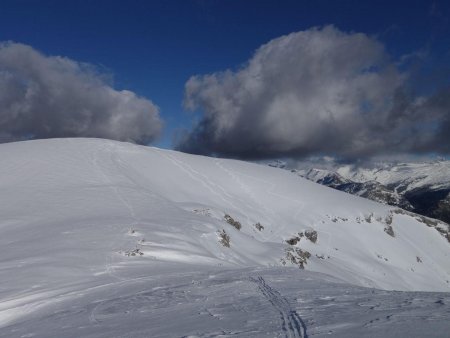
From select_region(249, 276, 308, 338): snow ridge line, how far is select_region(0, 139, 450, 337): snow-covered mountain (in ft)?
0.13

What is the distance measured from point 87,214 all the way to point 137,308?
2140 centimetres

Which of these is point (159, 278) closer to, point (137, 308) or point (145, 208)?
point (137, 308)

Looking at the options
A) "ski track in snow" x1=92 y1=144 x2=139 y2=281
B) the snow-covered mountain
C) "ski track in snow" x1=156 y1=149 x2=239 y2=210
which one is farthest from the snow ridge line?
"ski track in snow" x1=156 y1=149 x2=239 y2=210

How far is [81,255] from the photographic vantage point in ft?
66.3

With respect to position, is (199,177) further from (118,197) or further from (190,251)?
(190,251)

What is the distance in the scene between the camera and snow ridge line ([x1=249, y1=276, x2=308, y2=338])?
781 centimetres

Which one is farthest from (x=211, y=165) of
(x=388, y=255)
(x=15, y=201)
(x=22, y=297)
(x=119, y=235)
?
(x=22, y=297)

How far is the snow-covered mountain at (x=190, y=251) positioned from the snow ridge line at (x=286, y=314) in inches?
1.6

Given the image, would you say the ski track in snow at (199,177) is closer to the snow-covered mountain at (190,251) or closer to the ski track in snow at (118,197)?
the snow-covered mountain at (190,251)

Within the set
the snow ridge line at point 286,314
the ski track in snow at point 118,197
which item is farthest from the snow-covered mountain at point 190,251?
the ski track in snow at point 118,197

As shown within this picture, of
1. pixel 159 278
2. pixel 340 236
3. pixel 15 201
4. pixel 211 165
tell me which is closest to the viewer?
pixel 159 278

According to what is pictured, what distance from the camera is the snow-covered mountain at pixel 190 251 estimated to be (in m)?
9.78

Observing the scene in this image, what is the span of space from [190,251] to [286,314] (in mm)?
15176

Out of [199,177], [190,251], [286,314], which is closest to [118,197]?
[190,251]
